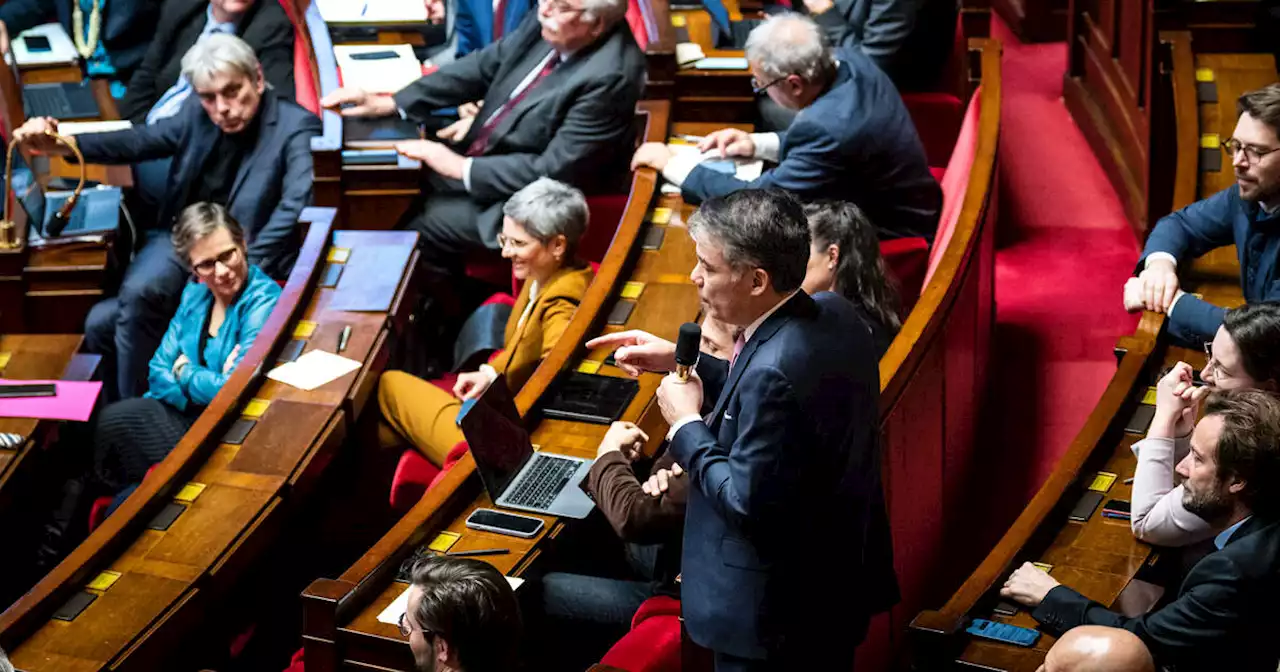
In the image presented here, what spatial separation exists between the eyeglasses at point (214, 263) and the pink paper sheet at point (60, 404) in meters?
0.32

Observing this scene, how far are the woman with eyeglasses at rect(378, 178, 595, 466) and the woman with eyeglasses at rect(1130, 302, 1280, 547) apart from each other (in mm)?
1245

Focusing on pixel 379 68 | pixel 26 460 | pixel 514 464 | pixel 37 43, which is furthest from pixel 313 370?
pixel 37 43

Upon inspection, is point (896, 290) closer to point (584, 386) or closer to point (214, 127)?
point (584, 386)

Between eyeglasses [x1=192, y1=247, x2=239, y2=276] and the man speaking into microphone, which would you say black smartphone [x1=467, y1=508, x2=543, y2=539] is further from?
eyeglasses [x1=192, y1=247, x2=239, y2=276]

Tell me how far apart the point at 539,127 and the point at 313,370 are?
886 millimetres

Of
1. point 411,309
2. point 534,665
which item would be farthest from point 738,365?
point 411,309

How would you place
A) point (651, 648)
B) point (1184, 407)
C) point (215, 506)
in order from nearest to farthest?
point (651, 648), point (1184, 407), point (215, 506)

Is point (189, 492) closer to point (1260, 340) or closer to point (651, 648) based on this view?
point (651, 648)

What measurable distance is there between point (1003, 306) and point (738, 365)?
200 centimetres

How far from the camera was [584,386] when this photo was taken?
2.99m

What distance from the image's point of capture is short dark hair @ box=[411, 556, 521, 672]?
1.92m

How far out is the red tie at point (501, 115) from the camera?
3.92 meters

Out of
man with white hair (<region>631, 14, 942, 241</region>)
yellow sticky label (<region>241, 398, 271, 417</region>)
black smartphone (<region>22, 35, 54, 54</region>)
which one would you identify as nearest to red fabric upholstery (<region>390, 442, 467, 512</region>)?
yellow sticky label (<region>241, 398, 271, 417</region>)

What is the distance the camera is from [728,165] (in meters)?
3.49
